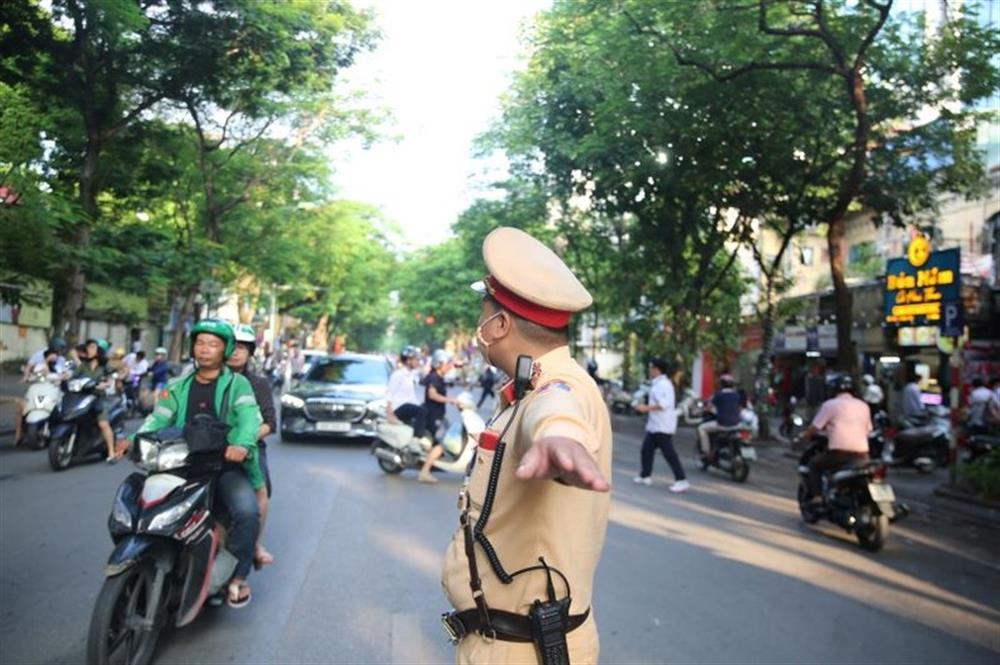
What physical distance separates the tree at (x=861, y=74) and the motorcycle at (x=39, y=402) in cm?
946

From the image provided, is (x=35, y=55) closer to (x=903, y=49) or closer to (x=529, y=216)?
(x=903, y=49)

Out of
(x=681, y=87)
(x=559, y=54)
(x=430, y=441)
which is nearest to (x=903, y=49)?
(x=681, y=87)

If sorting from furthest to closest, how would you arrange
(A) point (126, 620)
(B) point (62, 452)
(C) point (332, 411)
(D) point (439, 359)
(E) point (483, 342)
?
(C) point (332, 411) < (D) point (439, 359) < (B) point (62, 452) < (A) point (126, 620) < (E) point (483, 342)

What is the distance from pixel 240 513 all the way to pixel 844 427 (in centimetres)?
604

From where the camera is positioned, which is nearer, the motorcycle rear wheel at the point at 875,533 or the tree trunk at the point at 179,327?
the motorcycle rear wheel at the point at 875,533

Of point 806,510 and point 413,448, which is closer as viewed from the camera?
point 806,510

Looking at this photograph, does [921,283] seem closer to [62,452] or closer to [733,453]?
[733,453]

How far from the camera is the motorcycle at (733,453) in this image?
42.0ft

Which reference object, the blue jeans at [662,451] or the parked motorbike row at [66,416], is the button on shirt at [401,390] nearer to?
the blue jeans at [662,451]

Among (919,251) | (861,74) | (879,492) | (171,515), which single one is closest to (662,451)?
(879,492)

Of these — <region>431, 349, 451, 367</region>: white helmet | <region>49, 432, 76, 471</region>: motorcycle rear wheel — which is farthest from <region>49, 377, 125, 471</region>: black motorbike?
<region>431, 349, 451, 367</region>: white helmet

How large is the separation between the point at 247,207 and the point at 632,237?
1149cm

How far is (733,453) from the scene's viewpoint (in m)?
12.9

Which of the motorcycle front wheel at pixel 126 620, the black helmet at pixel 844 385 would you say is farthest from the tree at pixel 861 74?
the motorcycle front wheel at pixel 126 620
